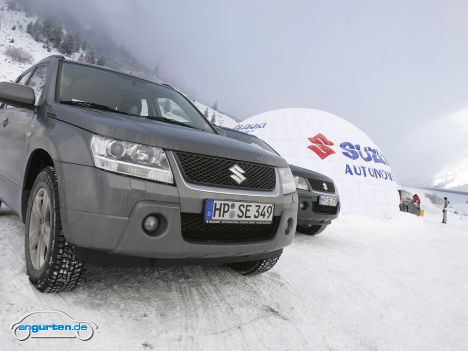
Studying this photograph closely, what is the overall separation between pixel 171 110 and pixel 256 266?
157 centimetres

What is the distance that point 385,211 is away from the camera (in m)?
12.7

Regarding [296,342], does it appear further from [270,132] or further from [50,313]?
[270,132]

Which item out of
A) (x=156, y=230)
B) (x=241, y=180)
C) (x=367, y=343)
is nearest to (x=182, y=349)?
(x=156, y=230)

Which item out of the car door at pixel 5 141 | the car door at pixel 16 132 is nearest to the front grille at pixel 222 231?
the car door at pixel 16 132

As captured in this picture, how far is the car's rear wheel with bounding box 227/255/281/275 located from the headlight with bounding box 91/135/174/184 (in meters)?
1.22

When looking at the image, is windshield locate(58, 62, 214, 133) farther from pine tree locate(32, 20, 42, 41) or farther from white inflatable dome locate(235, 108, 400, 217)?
pine tree locate(32, 20, 42, 41)

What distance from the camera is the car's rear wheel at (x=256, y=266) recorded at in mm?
2679

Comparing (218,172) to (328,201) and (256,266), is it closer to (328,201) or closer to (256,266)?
(256,266)

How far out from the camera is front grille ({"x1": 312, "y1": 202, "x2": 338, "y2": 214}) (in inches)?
190

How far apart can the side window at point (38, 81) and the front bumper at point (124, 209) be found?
1065mm

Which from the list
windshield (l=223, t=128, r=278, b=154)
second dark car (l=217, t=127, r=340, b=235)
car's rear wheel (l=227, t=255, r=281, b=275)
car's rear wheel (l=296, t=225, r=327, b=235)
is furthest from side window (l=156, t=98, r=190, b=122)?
car's rear wheel (l=296, t=225, r=327, b=235)

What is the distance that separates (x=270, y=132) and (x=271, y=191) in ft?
39.1

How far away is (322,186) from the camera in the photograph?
5082 mm

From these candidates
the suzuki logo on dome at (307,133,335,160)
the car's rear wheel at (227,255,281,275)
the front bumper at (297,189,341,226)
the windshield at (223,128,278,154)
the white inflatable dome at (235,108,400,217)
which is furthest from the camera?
the suzuki logo on dome at (307,133,335,160)
